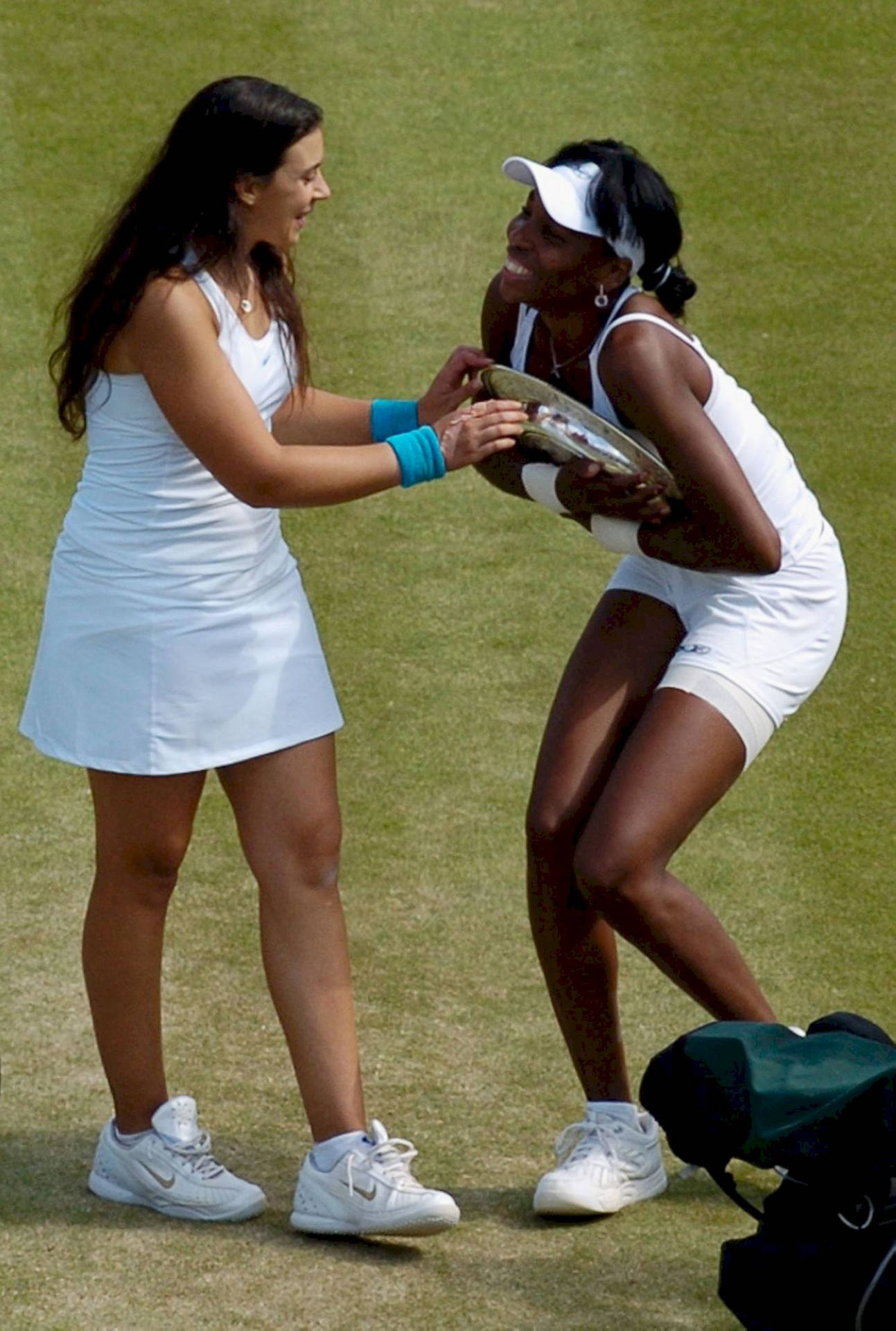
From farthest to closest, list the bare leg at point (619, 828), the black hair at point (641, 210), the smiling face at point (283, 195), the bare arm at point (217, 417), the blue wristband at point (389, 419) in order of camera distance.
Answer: the blue wristband at point (389, 419)
the black hair at point (641, 210)
the bare leg at point (619, 828)
the smiling face at point (283, 195)
the bare arm at point (217, 417)

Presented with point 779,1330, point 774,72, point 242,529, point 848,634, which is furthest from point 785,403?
point 779,1330

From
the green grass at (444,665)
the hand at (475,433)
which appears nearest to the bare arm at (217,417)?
the hand at (475,433)

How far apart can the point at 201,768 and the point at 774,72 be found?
20.5 feet

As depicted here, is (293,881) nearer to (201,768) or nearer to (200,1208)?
(201,768)

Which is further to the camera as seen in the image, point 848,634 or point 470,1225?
point 848,634

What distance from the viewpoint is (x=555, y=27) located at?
9406 millimetres

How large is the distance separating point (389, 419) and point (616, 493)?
0.52 m

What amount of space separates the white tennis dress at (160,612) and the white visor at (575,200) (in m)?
0.55

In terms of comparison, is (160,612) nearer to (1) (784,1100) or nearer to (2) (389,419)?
(2) (389,419)

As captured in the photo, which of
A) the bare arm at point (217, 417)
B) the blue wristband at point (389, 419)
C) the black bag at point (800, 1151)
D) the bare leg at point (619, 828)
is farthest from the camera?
the blue wristband at point (389, 419)

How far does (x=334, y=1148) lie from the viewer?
12.8 feet

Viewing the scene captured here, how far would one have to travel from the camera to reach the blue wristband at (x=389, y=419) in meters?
4.22

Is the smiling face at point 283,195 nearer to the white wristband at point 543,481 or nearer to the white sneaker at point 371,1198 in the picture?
the white wristband at point 543,481

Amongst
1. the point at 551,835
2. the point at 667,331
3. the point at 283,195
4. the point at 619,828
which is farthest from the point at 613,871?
the point at 283,195
